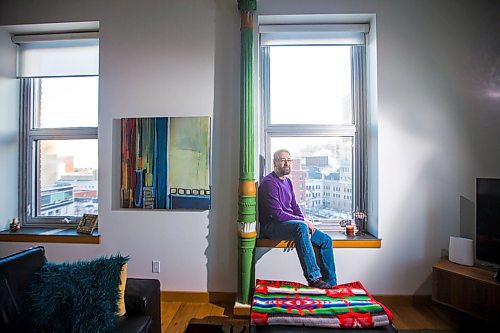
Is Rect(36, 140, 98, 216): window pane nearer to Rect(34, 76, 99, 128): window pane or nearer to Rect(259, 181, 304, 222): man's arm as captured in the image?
Rect(34, 76, 99, 128): window pane

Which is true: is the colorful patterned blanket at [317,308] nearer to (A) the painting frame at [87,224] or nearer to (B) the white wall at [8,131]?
(A) the painting frame at [87,224]

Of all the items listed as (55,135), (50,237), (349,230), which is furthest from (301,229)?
(55,135)

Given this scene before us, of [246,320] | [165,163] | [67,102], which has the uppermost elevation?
[67,102]

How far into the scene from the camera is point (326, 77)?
272 centimetres

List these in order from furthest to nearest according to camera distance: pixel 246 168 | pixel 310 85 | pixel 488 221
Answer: pixel 310 85 → pixel 246 168 → pixel 488 221

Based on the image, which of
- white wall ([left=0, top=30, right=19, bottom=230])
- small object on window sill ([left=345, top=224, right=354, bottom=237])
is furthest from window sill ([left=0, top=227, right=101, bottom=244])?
small object on window sill ([left=345, top=224, right=354, bottom=237])

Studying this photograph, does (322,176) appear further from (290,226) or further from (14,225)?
(14,225)

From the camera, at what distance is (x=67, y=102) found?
114 inches

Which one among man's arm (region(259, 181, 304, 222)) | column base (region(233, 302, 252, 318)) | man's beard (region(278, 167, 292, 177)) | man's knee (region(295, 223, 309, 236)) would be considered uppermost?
man's beard (region(278, 167, 292, 177))

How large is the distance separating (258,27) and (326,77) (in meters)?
0.80

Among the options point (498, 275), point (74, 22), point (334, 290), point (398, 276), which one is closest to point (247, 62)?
point (74, 22)

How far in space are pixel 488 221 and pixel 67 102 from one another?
156 inches

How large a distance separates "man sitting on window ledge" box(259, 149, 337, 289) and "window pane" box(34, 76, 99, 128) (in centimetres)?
194

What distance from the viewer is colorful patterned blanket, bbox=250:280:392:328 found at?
152 cm
